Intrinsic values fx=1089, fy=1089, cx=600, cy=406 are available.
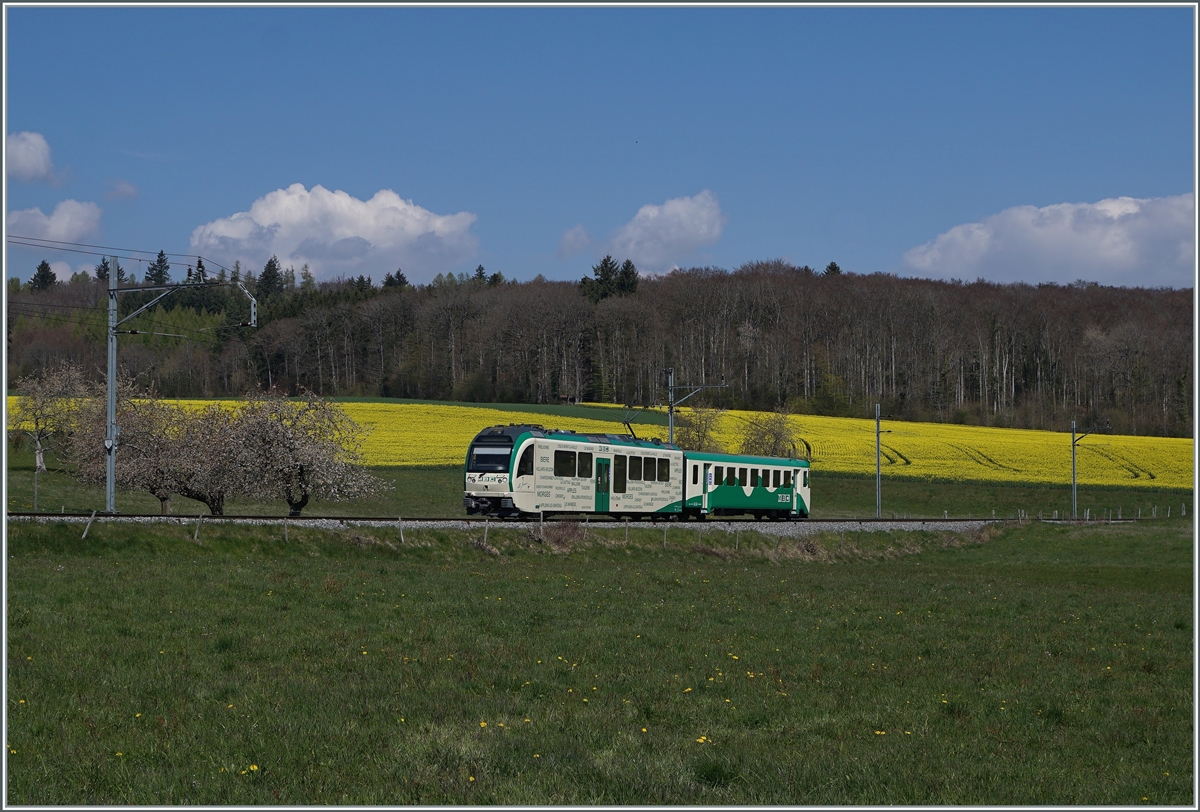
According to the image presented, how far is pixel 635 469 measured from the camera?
130ft

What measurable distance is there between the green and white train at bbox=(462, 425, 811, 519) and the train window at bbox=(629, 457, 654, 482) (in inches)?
1.4

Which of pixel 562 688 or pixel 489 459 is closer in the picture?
pixel 562 688

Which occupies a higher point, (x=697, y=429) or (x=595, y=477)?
(x=697, y=429)

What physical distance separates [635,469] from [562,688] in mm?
27844

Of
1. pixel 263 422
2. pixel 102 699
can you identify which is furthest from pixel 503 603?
pixel 263 422

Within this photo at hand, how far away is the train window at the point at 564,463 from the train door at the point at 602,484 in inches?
51.5

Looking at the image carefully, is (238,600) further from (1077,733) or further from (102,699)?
(1077,733)

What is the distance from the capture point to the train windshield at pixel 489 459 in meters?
35.2

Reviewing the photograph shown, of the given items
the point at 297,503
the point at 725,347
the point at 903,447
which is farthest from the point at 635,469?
the point at 725,347

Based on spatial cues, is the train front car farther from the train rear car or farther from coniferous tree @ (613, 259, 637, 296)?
coniferous tree @ (613, 259, 637, 296)

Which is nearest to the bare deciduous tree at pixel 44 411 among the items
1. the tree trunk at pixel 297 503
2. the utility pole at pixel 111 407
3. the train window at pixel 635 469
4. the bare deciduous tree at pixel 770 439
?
the tree trunk at pixel 297 503

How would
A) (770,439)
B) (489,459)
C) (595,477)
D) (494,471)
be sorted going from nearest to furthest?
(494,471) → (489,459) → (595,477) → (770,439)

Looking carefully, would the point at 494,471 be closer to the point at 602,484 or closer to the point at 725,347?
the point at 602,484

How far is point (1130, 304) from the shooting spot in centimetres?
12438
